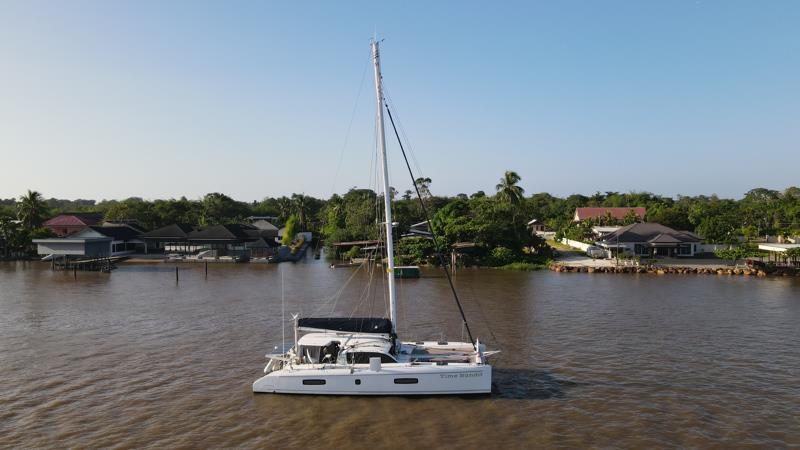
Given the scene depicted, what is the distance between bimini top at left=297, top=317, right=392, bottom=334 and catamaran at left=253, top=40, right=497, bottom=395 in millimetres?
44

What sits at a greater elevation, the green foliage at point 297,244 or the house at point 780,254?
the green foliage at point 297,244

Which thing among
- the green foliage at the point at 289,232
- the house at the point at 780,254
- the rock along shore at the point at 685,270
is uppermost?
the green foliage at the point at 289,232

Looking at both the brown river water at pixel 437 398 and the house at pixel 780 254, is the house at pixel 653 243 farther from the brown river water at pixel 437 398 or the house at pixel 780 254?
the brown river water at pixel 437 398

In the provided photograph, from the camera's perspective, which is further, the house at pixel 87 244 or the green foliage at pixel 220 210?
the green foliage at pixel 220 210

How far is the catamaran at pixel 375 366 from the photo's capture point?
21281 millimetres

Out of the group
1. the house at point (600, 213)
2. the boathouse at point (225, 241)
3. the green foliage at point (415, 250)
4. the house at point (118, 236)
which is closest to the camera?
the green foliage at point (415, 250)

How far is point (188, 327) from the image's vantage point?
111ft

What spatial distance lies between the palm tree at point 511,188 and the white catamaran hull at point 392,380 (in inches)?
2398

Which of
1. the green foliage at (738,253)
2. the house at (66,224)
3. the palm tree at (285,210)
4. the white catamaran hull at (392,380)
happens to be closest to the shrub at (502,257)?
the green foliage at (738,253)

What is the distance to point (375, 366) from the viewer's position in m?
21.3

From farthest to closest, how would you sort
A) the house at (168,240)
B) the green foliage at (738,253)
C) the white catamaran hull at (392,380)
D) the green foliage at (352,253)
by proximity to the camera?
1. the house at (168,240)
2. the green foliage at (352,253)
3. the green foliage at (738,253)
4. the white catamaran hull at (392,380)

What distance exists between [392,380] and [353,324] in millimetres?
3676

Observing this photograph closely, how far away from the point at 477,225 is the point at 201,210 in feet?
246

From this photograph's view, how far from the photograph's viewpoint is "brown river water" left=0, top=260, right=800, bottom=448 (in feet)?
61.5
